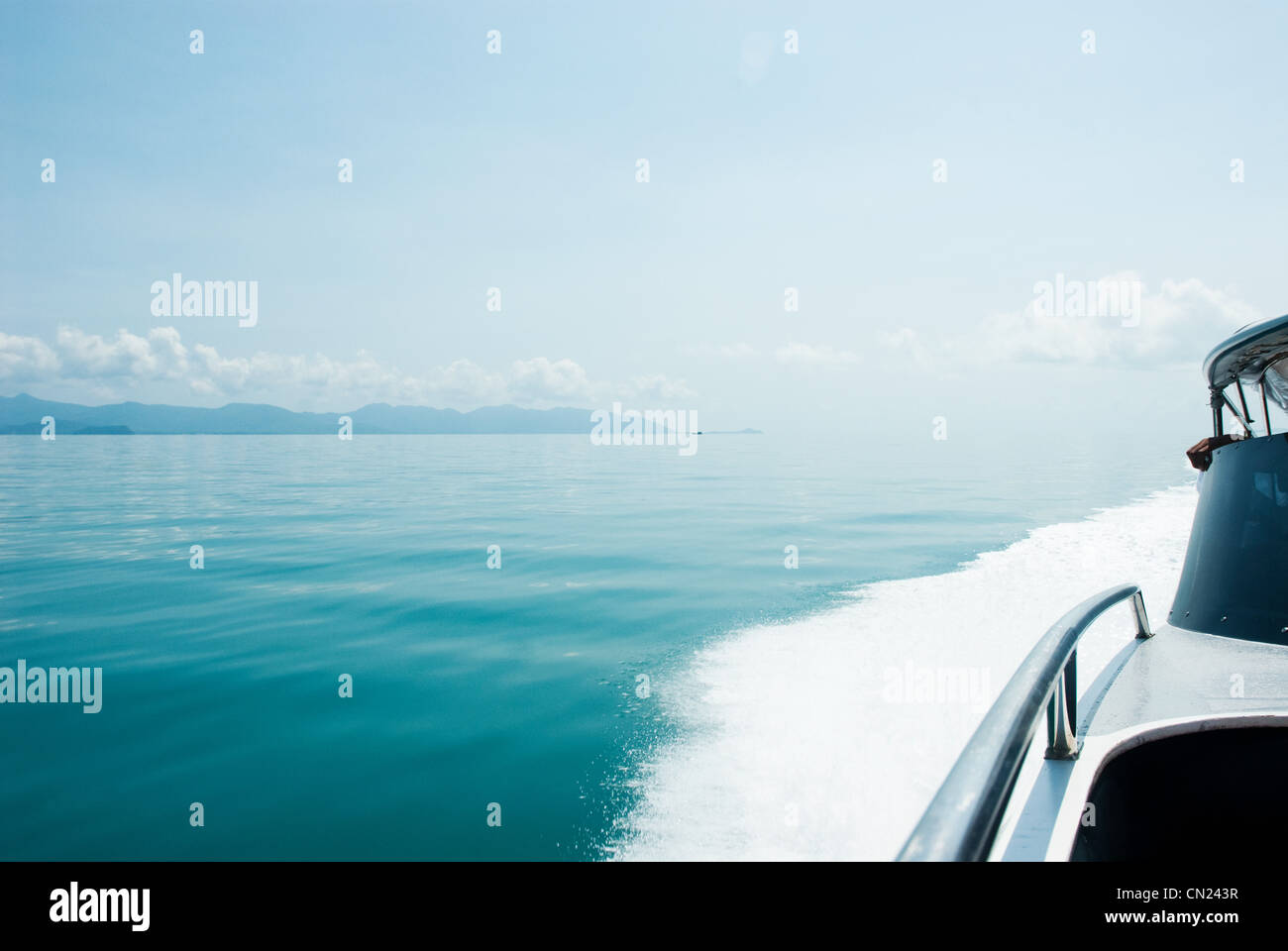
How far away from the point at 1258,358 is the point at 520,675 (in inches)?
328

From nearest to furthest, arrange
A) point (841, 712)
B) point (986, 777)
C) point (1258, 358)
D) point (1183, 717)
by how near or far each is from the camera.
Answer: point (986, 777) < point (1183, 717) < point (1258, 358) < point (841, 712)

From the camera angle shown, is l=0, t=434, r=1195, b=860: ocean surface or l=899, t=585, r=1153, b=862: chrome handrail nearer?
l=899, t=585, r=1153, b=862: chrome handrail

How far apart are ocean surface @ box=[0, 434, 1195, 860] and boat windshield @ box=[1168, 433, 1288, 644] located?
8.13 ft

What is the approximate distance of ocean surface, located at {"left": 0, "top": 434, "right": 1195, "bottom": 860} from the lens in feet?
20.5

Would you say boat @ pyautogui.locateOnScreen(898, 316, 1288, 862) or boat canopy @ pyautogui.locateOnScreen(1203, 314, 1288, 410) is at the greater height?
boat canopy @ pyautogui.locateOnScreen(1203, 314, 1288, 410)

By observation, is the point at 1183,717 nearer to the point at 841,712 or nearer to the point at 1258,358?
the point at 1258,358

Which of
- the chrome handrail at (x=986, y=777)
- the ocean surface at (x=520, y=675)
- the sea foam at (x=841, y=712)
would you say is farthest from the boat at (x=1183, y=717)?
the ocean surface at (x=520, y=675)

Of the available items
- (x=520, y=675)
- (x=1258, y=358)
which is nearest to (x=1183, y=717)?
(x=1258, y=358)

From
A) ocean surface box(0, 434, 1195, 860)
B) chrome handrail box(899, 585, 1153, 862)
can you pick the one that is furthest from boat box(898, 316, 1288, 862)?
ocean surface box(0, 434, 1195, 860)

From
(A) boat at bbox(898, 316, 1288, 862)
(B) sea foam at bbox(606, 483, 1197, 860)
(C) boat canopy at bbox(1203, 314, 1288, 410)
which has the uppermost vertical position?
(C) boat canopy at bbox(1203, 314, 1288, 410)

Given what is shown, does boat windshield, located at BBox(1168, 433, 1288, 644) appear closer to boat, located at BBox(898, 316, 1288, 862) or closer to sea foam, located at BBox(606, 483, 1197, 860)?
boat, located at BBox(898, 316, 1288, 862)

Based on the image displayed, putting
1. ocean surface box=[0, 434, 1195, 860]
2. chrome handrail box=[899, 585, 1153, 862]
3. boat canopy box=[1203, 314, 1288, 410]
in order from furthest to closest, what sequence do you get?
ocean surface box=[0, 434, 1195, 860] → boat canopy box=[1203, 314, 1288, 410] → chrome handrail box=[899, 585, 1153, 862]

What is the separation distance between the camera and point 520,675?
970 cm

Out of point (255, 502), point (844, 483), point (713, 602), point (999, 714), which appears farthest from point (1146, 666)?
point (844, 483)
